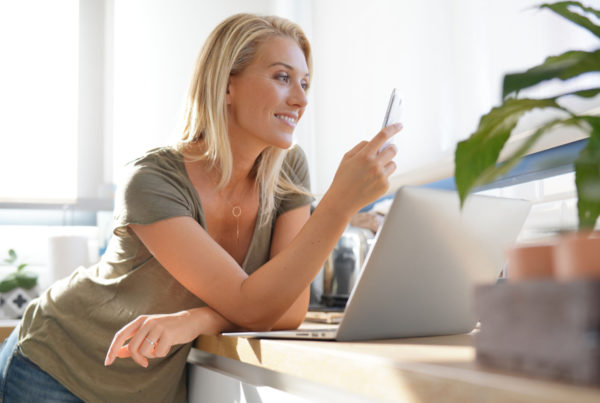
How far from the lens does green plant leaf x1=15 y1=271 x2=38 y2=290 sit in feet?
9.24

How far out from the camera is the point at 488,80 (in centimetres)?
177

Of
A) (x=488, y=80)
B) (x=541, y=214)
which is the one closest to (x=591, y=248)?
(x=541, y=214)

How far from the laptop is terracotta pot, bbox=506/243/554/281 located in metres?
0.27

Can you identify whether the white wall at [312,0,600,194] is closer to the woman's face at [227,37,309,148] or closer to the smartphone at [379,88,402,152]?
the smartphone at [379,88,402,152]

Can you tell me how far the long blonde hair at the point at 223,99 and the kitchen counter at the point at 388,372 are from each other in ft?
1.67

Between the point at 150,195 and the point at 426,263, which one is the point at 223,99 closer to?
the point at 150,195

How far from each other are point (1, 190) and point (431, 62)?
7.43ft

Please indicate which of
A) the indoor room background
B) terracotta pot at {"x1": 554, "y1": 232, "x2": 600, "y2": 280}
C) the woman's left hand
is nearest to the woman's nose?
the woman's left hand

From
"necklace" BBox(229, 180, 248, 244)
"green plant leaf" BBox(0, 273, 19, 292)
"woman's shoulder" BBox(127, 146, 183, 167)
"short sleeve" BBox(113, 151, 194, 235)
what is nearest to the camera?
"short sleeve" BBox(113, 151, 194, 235)

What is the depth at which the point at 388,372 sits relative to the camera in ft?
1.75

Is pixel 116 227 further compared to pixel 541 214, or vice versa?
pixel 541 214

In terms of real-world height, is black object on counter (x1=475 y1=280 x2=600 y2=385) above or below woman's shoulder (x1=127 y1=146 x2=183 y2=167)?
below

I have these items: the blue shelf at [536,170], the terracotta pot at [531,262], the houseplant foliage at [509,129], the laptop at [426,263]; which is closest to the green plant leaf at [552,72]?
the houseplant foliage at [509,129]

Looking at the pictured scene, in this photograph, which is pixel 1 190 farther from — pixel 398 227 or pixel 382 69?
pixel 398 227
